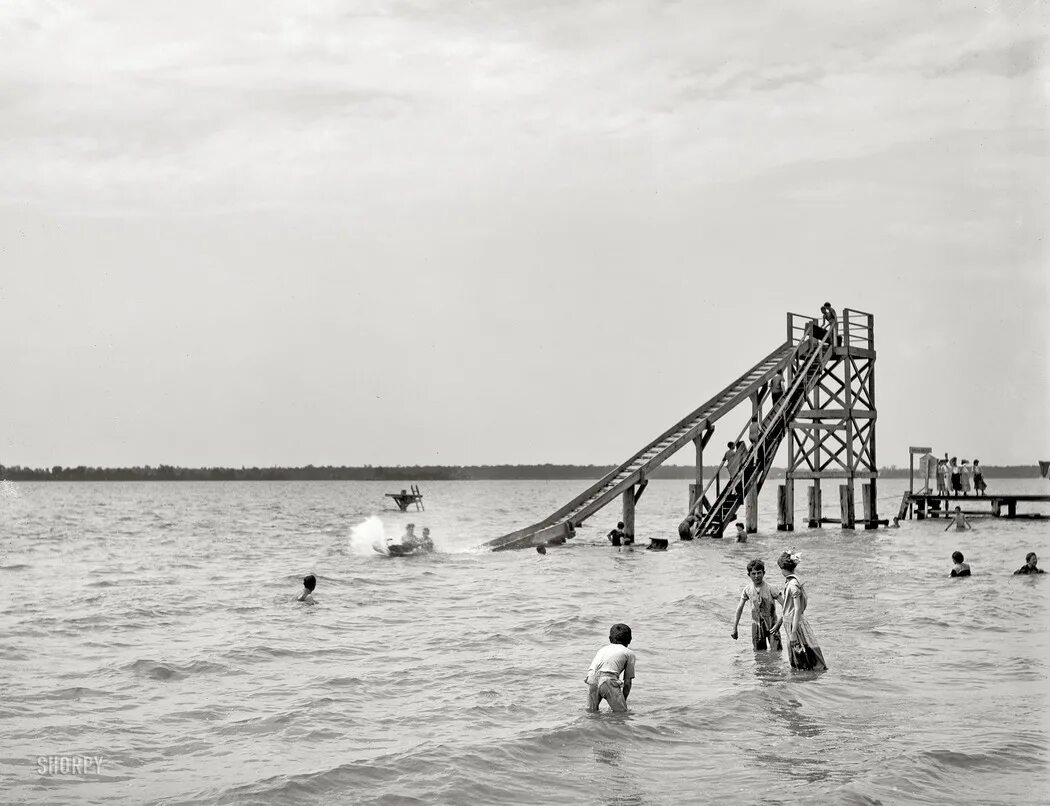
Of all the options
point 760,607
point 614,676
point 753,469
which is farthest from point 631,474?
point 614,676

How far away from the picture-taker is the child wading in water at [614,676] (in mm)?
11750

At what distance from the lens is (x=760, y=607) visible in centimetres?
1471

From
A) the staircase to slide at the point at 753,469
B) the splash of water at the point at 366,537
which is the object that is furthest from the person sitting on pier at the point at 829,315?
the splash of water at the point at 366,537

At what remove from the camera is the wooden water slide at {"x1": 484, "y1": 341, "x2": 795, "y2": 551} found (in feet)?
105

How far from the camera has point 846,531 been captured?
39.9 meters

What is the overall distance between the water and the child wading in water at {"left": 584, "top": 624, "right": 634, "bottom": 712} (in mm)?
236

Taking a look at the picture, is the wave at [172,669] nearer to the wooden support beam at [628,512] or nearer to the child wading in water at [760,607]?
the child wading in water at [760,607]

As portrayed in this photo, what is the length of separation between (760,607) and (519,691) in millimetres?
3707

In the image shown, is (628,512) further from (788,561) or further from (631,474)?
(788,561)

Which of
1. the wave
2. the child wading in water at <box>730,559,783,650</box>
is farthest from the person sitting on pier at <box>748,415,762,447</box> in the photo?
the wave

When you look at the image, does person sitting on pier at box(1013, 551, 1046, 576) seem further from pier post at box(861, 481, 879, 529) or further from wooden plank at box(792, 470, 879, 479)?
pier post at box(861, 481, 879, 529)

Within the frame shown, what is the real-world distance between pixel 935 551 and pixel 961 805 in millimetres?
24964

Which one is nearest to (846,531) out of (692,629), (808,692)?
(692,629)

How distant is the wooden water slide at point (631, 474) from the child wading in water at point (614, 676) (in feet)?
63.4
